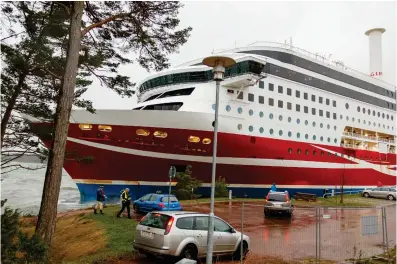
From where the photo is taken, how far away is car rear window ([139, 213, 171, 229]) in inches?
315

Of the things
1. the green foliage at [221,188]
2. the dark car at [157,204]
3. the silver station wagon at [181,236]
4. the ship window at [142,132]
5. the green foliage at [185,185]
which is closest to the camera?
the silver station wagon at [181,236]

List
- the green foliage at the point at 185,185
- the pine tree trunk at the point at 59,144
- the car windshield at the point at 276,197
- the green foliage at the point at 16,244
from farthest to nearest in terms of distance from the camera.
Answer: the green foliage at the point at 185,185 < the car windshield at the point at 276,197 < the pine tree trunk at the point at 59,144 < the green foliage at the point at 16,244

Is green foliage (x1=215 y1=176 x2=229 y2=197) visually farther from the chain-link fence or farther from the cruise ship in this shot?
the chain-link fence

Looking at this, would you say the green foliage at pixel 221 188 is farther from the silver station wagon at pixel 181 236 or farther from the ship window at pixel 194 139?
the silver station wagon at pixel 181 236

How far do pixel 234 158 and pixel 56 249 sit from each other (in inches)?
571

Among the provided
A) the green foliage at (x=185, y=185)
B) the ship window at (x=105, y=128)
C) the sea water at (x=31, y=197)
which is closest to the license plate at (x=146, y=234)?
the sea water at (x=31, y=197)

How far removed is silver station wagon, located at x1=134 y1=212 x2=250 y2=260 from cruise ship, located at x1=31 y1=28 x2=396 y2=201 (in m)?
7.10

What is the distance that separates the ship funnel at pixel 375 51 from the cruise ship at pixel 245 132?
400 inches

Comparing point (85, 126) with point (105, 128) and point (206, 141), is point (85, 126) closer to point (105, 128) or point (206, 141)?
point (105, 128)

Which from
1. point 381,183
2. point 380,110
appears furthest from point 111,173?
point 380,110

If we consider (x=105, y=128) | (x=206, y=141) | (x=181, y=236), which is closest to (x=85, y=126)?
(x=105, y=128)

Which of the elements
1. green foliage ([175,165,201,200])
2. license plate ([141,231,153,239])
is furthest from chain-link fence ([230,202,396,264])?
green foliage ([175,165,201,200])

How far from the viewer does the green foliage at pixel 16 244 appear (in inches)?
230

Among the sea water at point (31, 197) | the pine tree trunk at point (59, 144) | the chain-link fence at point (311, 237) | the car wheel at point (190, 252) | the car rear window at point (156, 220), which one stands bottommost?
the sea water at point (31, 197)
